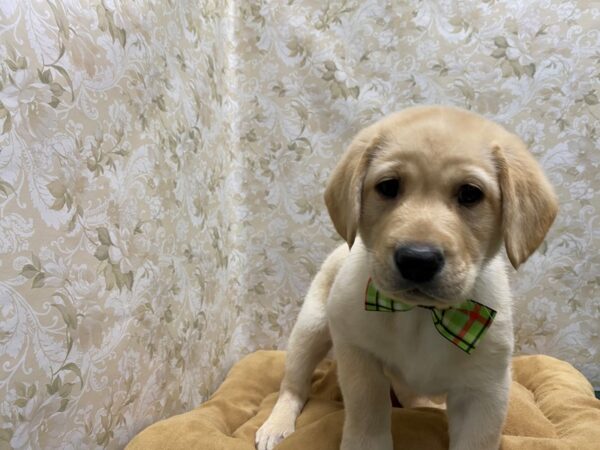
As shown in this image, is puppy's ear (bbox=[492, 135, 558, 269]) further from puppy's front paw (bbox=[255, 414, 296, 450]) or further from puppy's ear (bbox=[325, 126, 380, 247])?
puppy's front paw (bbox=[255, 414, 296, 450])

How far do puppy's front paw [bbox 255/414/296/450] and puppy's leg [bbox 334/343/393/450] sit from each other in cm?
30

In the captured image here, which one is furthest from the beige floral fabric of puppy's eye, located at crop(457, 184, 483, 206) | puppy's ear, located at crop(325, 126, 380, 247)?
puppy's eye, located at crop(457, 184, 483, 206)

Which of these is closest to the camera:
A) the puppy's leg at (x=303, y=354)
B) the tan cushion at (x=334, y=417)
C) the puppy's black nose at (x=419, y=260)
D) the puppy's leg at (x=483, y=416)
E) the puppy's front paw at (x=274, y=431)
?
the puppy's black nose at (x=419, y=260)

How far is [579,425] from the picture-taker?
157 cm

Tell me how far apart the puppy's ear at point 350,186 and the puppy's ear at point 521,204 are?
29 centimetres

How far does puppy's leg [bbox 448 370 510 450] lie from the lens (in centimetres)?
125

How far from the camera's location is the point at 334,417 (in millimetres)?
1532

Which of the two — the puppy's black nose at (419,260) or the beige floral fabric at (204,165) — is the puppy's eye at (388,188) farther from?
the beige floral fabric at (204,165)

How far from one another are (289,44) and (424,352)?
5.02 feet

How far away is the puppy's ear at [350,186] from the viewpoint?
4.06ft

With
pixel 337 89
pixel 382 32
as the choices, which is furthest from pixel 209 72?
pixel 382 32

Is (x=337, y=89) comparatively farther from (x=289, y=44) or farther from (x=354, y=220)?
(x=354, y=220)

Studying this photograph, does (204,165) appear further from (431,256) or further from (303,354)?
(431,256)

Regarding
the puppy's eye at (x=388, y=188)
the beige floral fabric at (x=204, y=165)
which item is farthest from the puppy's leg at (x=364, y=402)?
the beige floral fabric at (x=204, y=165)
